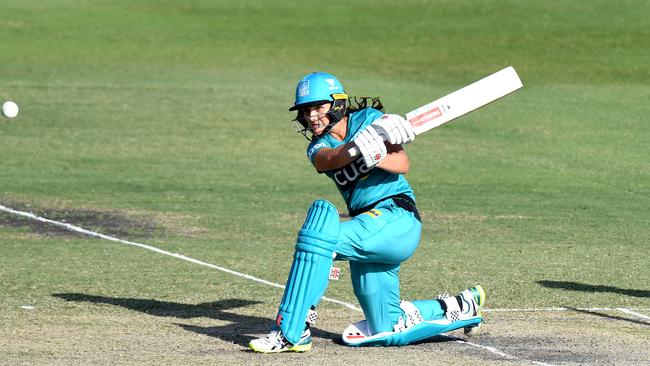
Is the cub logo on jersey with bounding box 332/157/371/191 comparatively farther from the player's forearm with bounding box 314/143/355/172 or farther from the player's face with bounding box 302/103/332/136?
the player's face with bounding box 302/103/332/136

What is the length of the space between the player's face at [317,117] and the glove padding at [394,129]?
494 mm

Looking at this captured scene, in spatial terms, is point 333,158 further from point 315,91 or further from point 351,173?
point 315,91

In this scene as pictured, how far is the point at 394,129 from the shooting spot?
29.0 ft

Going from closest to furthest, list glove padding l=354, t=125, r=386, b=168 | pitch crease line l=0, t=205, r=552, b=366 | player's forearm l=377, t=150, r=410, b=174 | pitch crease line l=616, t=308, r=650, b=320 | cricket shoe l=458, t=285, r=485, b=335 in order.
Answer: glove padding l=354, t=125, r=386, b=168, player's forearm l=377, t=150, r=410, b=174, pitch crease line l=0, t=205, r=552, b=366, cricket shoe l=458, t=285, r=485, b=335, pitch crease line l=616, t=308, r=650, b=320

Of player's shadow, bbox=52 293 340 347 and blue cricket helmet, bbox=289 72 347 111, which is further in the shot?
player's shadow, bbox=52 293 340 347

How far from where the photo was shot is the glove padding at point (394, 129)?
29.0 feet

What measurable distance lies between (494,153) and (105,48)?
1502cm

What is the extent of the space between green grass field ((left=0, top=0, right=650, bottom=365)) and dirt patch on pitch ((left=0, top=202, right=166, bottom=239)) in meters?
0.05

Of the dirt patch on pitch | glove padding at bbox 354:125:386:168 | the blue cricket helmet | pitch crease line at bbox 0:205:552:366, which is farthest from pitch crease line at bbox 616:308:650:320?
the dirt patch on pitch

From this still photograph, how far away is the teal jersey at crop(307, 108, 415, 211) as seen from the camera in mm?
9164

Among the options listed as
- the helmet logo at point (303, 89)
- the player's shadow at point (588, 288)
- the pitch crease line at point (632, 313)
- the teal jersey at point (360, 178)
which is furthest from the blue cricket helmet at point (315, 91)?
the player's shadow at point (588, 288)

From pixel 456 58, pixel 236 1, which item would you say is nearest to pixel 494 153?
pixel 456 58

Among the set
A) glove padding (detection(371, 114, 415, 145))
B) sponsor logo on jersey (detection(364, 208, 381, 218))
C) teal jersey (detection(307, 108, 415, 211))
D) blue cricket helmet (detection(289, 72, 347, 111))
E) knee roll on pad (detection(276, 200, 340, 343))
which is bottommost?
knee roll on pad (detection(276, 200, 340, 343))

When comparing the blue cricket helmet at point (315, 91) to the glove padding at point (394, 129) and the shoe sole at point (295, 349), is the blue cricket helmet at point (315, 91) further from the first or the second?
the shoe sole at point (295, 349)
